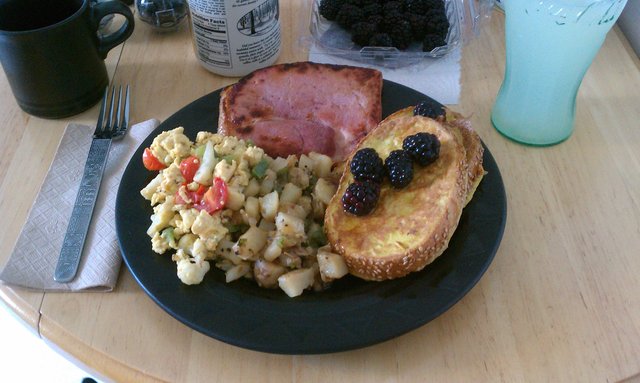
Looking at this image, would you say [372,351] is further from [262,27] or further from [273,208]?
[262,27]

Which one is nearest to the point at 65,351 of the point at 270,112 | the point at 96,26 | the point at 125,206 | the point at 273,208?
the point at 125,206

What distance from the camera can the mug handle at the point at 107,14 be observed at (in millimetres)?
1327

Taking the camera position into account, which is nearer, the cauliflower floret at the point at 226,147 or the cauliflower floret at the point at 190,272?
the cauliflower floret at the point at 190,272

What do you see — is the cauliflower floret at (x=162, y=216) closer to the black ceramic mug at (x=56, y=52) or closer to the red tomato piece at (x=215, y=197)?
the red tomato piece at (x=215, y=197)

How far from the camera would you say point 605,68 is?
1524 millimetres

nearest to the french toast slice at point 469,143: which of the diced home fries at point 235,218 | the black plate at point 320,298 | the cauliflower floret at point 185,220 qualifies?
the black plate at point 320,298

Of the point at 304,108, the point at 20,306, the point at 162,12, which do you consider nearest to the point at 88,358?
the point at 20,306

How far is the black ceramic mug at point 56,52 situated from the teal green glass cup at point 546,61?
907 mm

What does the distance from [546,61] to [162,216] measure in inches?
33.5

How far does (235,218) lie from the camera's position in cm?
102

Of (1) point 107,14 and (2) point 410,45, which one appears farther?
(2) point 410,45

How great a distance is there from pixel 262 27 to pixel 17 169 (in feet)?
2.16

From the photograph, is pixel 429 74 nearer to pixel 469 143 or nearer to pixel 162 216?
pixel 469 143

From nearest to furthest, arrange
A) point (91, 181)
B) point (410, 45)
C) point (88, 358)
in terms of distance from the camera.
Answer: point (88, 358) → point (91, 181) → point (410, 45)
